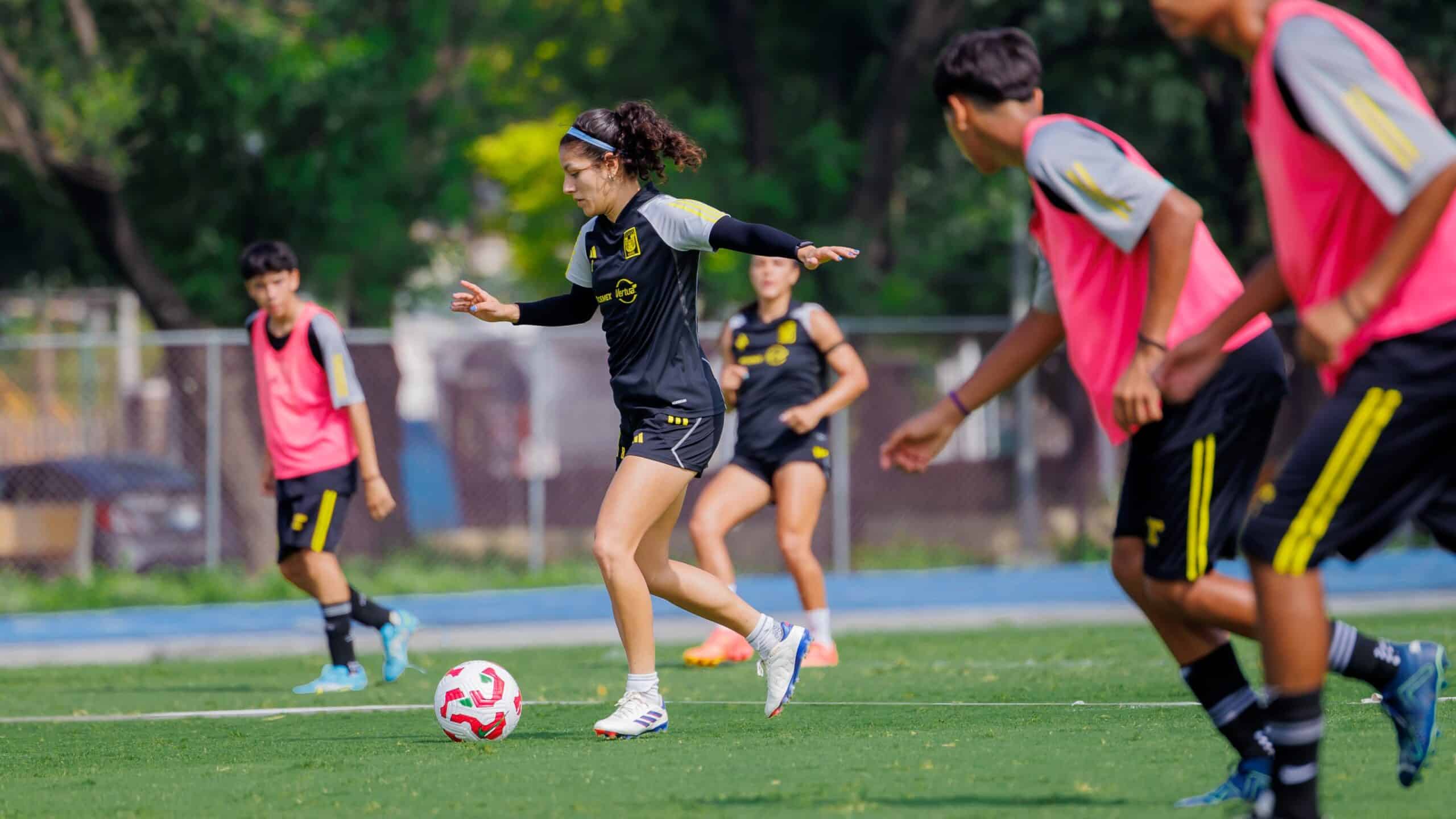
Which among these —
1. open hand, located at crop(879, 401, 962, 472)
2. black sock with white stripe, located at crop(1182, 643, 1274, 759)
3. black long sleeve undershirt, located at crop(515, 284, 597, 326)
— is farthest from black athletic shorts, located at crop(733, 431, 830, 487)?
black sock with white stripe, located at crop(1182, 643, 1274, 759)

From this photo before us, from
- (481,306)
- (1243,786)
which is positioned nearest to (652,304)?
(481,306)

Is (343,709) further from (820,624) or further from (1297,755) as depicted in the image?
(1297,755)

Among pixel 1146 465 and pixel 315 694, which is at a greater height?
pixel 1146 465

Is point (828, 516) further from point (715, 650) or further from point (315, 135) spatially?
point (715, 650)

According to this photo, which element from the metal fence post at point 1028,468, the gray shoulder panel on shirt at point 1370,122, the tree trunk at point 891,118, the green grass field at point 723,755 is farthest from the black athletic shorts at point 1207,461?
the tree trunk at point 891,118

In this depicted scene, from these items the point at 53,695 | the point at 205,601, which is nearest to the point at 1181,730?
the point at 53,695

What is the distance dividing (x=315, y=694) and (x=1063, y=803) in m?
5.30

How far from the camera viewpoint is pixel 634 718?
6.44m

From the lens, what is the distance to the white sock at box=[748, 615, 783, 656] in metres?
6.79

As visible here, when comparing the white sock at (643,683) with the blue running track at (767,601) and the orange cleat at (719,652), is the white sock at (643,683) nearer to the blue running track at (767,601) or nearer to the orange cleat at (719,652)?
the orange cleat at (719,652)

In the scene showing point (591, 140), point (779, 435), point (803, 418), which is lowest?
point (779, 435)

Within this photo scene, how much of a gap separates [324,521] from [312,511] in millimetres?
74

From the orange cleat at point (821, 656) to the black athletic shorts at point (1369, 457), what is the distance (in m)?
5.96

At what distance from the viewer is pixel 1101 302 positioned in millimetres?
4602
